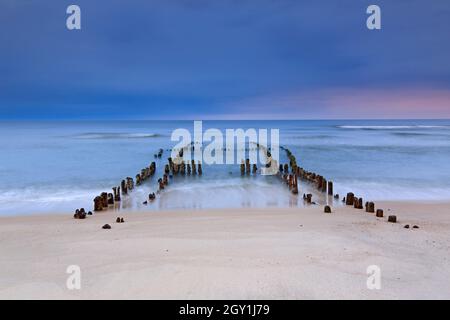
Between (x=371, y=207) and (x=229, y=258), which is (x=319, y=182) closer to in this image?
(x=371, y=207)

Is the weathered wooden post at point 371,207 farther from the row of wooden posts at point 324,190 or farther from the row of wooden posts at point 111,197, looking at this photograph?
the row of wooden posts at point 111,197

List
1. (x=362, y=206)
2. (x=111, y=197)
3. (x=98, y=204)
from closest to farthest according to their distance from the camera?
(x=362, y=206) → (x=98, y=204) → (x=111, y=197)

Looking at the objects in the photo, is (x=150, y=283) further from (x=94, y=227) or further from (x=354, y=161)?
(x=354, y=161)

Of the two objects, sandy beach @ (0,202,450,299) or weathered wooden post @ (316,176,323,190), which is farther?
weathered wooden post @ (316,176,323,190)

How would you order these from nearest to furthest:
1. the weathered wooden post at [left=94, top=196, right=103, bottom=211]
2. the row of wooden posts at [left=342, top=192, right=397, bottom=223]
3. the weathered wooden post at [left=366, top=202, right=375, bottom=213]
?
the row of wooden posts at [left=342, top=192, right=397, bottom=223], the weathered wooden post at [left=366, top=202, right=375, bottom=213], the weathered wooden post at [left=94, top=196, right=103, bottom=211]

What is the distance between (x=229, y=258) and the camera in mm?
4898

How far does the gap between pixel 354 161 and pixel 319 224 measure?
16566 mm

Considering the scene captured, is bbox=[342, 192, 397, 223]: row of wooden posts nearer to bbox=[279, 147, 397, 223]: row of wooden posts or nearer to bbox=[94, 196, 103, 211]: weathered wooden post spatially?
bbox=[279, 147, 397, 223]: row of wooden posts

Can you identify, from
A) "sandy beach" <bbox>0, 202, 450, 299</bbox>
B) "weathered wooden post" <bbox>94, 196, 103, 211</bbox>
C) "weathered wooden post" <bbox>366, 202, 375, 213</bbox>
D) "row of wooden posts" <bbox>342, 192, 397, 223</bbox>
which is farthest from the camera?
"weathered wooden post" <bbox>94, 196, 103, 211</bbox>

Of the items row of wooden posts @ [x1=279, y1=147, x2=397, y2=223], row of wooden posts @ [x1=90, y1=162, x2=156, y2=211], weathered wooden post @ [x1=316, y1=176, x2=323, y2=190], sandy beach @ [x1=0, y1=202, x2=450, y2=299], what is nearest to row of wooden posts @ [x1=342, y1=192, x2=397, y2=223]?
row of wooden posts @ [x1=279, y1=147, x2=397, y2=223]

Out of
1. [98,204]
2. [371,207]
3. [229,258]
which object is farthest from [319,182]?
[229,258]

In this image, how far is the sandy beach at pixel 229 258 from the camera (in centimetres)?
389

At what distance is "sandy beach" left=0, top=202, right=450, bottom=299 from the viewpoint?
3.89 m
